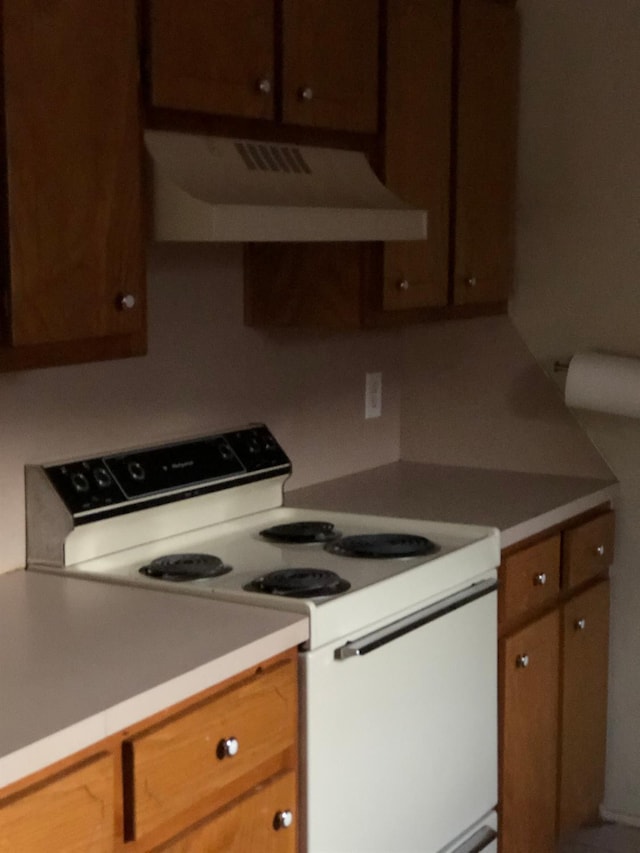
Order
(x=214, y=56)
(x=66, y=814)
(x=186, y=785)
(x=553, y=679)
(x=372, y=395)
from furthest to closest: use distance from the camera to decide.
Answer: (x=372, y=395) < (x=553, y=679) < (x=214, y=56) < (x=186, y=785) < (x=66, y=814)

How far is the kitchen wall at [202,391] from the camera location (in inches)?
86.4

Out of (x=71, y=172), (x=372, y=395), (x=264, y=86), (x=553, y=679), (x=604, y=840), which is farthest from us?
(x=372, y=395)

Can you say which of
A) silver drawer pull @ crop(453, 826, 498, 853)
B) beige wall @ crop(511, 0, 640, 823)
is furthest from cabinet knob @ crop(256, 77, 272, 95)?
silver drawer pull @ crop(453, 826, 498, 853)

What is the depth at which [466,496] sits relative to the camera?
9.36 feet

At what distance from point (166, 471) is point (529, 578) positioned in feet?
2.82

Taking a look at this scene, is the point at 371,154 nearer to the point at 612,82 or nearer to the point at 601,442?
the point at 612,82

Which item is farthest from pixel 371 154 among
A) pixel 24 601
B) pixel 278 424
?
pixel 24 601

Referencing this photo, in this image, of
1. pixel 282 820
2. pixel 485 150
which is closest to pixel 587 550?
pixel 485 150

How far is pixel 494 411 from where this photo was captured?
125 inches

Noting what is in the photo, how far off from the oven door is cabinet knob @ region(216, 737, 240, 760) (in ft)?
0.64

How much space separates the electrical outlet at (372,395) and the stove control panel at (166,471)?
1.74ft

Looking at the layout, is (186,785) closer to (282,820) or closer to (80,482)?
(282,820)

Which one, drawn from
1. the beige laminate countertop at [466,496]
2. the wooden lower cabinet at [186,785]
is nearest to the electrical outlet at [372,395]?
the beige laminate countertop at [466,496]

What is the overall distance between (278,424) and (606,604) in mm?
968
